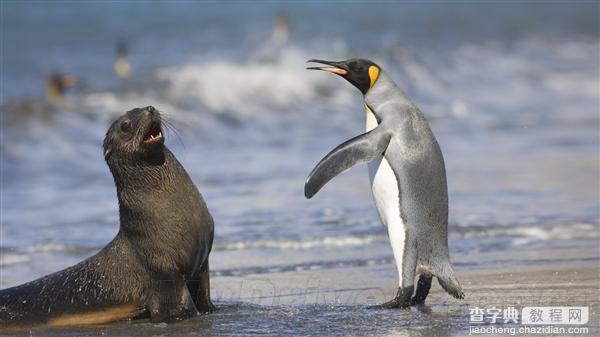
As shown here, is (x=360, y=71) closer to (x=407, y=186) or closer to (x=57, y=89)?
(x=407, y=186)

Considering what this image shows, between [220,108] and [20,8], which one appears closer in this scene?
[220,108]

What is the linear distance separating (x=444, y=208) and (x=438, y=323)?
0.82 metres

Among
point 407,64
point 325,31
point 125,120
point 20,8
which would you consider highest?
point 20,8

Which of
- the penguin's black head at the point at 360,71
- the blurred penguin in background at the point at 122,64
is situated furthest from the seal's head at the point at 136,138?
the blurred penguin in background at the point at 122,64

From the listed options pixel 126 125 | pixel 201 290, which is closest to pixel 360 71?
pixel 126 125

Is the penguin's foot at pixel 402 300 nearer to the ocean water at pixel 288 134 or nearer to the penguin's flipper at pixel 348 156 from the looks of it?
the ocean water at pixel 288 134

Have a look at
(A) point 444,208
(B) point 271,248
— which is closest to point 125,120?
(A) point 444,208

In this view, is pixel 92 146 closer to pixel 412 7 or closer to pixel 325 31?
pixel 325 31

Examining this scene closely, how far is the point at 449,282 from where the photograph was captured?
6.70 m

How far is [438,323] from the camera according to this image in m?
6.27

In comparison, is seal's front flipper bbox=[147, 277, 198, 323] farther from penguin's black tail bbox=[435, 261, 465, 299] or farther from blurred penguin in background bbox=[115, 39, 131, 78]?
blurred penguin in background bbox=[115, 39, 131, 78]

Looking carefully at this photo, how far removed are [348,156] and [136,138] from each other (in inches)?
47.4

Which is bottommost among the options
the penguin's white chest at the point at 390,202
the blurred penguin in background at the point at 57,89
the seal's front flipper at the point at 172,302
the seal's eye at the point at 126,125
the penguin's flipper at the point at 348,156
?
the seal's front flipper at the point at 172,302

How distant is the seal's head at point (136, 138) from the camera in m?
6.70
